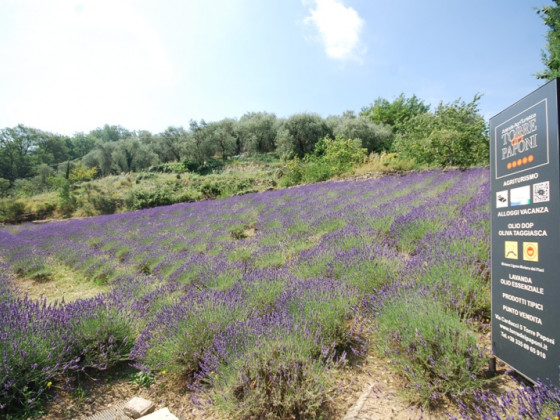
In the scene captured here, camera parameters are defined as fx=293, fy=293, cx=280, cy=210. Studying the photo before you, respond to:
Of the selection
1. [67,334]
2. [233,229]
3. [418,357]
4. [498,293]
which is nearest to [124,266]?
[233,229]

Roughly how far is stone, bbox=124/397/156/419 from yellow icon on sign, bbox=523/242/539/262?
2463 millimetres

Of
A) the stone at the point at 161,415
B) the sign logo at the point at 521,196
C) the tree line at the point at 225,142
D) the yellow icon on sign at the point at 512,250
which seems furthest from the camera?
the tree line at the point at 225,142

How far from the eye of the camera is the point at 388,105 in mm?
40094

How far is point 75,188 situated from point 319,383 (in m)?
28.3

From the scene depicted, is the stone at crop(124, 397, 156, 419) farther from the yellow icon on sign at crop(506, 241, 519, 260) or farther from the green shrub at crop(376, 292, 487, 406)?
the yellow icon on sign at crop(506, 241, 519, 260)

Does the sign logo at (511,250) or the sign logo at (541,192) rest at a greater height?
the sign logo at (541,192)

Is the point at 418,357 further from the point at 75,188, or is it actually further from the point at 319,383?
the point at 75,188

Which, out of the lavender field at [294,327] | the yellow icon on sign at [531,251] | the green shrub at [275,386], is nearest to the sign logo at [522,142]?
the yellow icon on sign at [531,251]

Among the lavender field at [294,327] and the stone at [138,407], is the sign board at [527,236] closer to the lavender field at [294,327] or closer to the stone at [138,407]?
the lavender field at [294,327]

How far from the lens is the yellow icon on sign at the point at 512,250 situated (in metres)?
1.64

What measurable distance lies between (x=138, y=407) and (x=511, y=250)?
2.53 metres

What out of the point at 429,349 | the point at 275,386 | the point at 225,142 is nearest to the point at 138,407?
the point at 275,386

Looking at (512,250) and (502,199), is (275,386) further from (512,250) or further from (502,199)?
(502,199)

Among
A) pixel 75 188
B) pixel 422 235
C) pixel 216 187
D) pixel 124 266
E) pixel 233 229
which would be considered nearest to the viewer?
pixel 422 235
